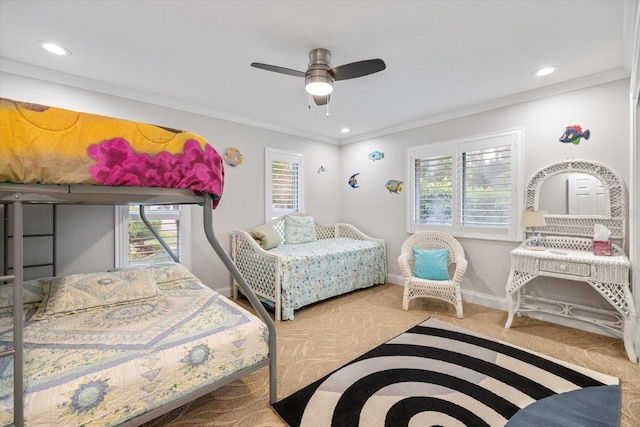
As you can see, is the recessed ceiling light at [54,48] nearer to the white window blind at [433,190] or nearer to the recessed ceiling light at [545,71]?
the white window blind at [433,190]

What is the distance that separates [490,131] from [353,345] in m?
2.91

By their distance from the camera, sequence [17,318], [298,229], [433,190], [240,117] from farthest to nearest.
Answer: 1. [298,229]
2. [433,190]
3. [240,117]
4. [17,318]

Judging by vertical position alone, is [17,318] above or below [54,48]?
below

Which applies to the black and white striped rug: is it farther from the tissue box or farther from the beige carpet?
the tissue box

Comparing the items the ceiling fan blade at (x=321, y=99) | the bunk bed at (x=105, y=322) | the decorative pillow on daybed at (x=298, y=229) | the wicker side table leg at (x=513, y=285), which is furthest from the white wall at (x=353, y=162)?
the ceiling fan blade at (x=321, y=99)

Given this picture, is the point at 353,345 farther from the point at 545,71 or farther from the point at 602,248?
the point at 545,71

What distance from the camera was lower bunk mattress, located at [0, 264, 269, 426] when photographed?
1.15 metres

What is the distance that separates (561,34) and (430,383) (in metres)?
2.67

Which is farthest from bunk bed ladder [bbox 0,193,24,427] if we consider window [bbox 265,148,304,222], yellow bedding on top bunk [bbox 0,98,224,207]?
window [bbox 265,148,304,222]

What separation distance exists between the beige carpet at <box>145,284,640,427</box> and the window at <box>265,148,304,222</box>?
1.58 m

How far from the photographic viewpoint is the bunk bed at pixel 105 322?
110 centimetres

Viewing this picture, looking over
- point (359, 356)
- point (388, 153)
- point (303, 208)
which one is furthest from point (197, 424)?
point (388, 153)

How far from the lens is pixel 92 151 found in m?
1.21

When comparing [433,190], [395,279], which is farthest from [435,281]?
[433,190]
